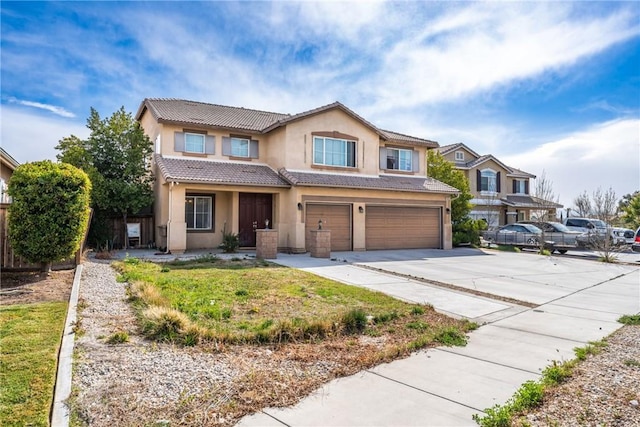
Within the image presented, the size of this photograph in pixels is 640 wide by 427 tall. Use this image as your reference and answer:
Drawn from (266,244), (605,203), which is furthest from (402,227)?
(605,203)

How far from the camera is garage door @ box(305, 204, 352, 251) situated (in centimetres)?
1906

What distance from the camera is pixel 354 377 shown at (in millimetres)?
4508

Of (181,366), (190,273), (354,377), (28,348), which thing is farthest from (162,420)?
(190,273)

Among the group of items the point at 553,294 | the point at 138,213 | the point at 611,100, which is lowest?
the point at 553,294

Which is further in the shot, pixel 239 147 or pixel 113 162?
pixel 239 147

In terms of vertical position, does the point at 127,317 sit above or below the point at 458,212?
below

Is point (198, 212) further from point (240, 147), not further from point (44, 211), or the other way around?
point (44, 211)

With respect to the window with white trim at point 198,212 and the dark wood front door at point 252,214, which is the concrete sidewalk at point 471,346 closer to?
the dark wood front door at point 252,214

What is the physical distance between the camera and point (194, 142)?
750 inches

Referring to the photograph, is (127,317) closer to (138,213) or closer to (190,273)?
(190,273)

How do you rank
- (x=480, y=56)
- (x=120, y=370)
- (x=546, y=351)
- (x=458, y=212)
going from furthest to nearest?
(x=458, y=212) < (x=480, y=56) < (x=546, y=351) < (x=120, y=370)

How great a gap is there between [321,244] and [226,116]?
9347 millimetres

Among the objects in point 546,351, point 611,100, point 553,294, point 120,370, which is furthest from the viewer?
point 611,100

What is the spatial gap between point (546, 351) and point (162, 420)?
4967 millimetres
